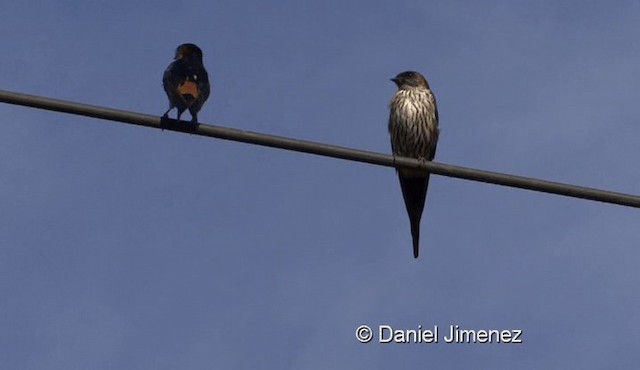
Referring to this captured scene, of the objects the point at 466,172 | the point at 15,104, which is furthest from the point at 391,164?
the point at 15,104

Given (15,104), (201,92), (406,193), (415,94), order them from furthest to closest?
(415,94) < (406,193) < (201,92) < (15,104)

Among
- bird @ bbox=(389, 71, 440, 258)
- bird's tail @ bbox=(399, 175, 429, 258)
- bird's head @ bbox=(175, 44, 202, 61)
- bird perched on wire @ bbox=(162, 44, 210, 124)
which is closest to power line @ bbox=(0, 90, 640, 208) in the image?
bird perched on wire @ bbox=(162, 44, 210, 124)

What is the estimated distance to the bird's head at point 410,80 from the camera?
1259cm

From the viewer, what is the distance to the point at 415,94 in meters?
12.4

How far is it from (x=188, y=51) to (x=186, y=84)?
1336 mm

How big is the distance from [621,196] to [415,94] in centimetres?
607

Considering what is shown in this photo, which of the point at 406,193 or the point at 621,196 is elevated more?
the point at 406,193

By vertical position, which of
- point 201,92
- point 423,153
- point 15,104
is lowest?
point 15,104

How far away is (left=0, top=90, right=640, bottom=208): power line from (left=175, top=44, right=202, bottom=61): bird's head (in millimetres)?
3741

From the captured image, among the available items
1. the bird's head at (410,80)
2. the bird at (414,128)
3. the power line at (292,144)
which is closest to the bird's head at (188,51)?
the bird at (414,128)

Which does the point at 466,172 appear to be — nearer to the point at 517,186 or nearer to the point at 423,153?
the point at 517,186

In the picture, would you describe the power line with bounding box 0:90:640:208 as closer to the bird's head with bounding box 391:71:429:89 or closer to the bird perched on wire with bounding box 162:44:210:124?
the bird perched on wire with bounding box 162:44:210:124

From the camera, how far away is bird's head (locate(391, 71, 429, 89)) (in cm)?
1259

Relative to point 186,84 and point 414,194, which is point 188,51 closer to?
point 186,84
